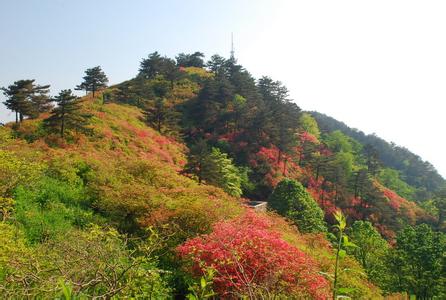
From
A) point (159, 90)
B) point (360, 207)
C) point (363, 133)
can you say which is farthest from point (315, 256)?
point (363, 133)

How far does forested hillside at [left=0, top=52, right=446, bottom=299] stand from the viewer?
24.4ft

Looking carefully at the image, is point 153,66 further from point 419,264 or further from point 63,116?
point 419,264

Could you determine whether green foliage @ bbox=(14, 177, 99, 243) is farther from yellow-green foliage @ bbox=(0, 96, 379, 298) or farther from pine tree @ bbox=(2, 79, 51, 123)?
pine tree @ bbox=(2, 79, 51, 123)

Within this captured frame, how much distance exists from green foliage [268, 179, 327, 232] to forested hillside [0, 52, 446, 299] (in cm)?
10

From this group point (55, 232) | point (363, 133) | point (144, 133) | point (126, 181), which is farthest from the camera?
point (363, 133)

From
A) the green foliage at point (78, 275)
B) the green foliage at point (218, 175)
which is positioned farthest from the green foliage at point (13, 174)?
the green foliage at point (218, 175)

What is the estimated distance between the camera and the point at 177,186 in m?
19.5

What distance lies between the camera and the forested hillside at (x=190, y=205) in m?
7.45

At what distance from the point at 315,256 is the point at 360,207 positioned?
31.1 m

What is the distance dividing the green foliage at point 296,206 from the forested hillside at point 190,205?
10cm

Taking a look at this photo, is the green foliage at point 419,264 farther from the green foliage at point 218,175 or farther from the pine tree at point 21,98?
the pine tree at point 21,98

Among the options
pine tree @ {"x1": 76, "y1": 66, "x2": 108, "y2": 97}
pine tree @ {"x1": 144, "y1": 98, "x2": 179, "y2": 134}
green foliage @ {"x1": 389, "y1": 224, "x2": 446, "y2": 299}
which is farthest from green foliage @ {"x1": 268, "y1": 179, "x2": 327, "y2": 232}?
pine tree @ {"x1": 76, "y1": 66, "x2": 108, "y2": 97}

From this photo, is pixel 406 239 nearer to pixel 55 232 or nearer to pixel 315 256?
pixel 315 256

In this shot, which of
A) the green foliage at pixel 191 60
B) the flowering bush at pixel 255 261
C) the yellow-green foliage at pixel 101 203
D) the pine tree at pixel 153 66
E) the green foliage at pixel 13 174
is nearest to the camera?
the flowering bush at pixel 255 261
